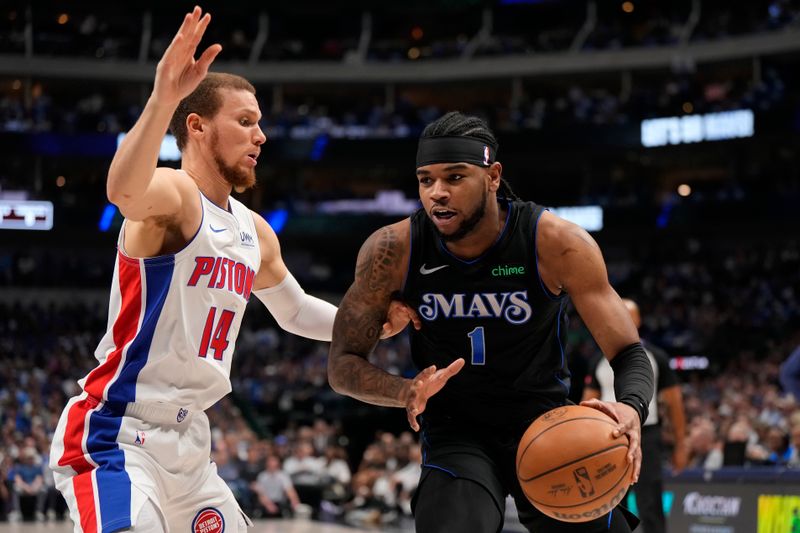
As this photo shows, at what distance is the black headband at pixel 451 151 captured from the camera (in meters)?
4.63

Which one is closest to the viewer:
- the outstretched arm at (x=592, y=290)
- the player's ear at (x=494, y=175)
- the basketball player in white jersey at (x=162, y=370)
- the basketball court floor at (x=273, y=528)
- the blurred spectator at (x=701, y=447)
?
the basketball player in white jersey at (x=162, y=370)

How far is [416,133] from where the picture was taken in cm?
3588

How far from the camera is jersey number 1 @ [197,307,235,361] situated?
4422mm

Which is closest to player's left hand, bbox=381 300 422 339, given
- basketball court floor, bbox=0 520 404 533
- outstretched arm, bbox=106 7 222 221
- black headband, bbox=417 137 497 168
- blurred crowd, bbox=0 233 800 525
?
black headband, bbox=417 137 497 168

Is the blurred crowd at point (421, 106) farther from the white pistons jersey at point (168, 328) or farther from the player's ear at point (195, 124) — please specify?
the white pistons jersey at point (168, 328)

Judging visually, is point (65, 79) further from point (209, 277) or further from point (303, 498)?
point (209, 277)

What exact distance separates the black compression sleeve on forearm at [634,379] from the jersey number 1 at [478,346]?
57 cm

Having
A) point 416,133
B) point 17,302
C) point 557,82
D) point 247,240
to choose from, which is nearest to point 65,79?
point 17,302


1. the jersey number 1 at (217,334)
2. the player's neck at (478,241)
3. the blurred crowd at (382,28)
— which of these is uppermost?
the blurred crowd at (382,28)

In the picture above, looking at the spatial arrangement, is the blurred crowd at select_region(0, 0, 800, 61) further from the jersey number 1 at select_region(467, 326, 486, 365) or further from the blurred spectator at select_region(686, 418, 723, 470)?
the jersey number 1 at select_region(467, 326, 486, 365)

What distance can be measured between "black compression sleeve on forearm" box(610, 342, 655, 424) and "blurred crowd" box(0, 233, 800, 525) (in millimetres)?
7795

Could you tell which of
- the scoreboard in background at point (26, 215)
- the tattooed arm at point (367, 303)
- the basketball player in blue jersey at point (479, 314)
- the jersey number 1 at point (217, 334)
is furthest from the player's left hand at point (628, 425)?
the scoreboard in background at point (26, 215)

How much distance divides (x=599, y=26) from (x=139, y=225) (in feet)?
117

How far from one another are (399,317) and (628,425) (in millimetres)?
1210
